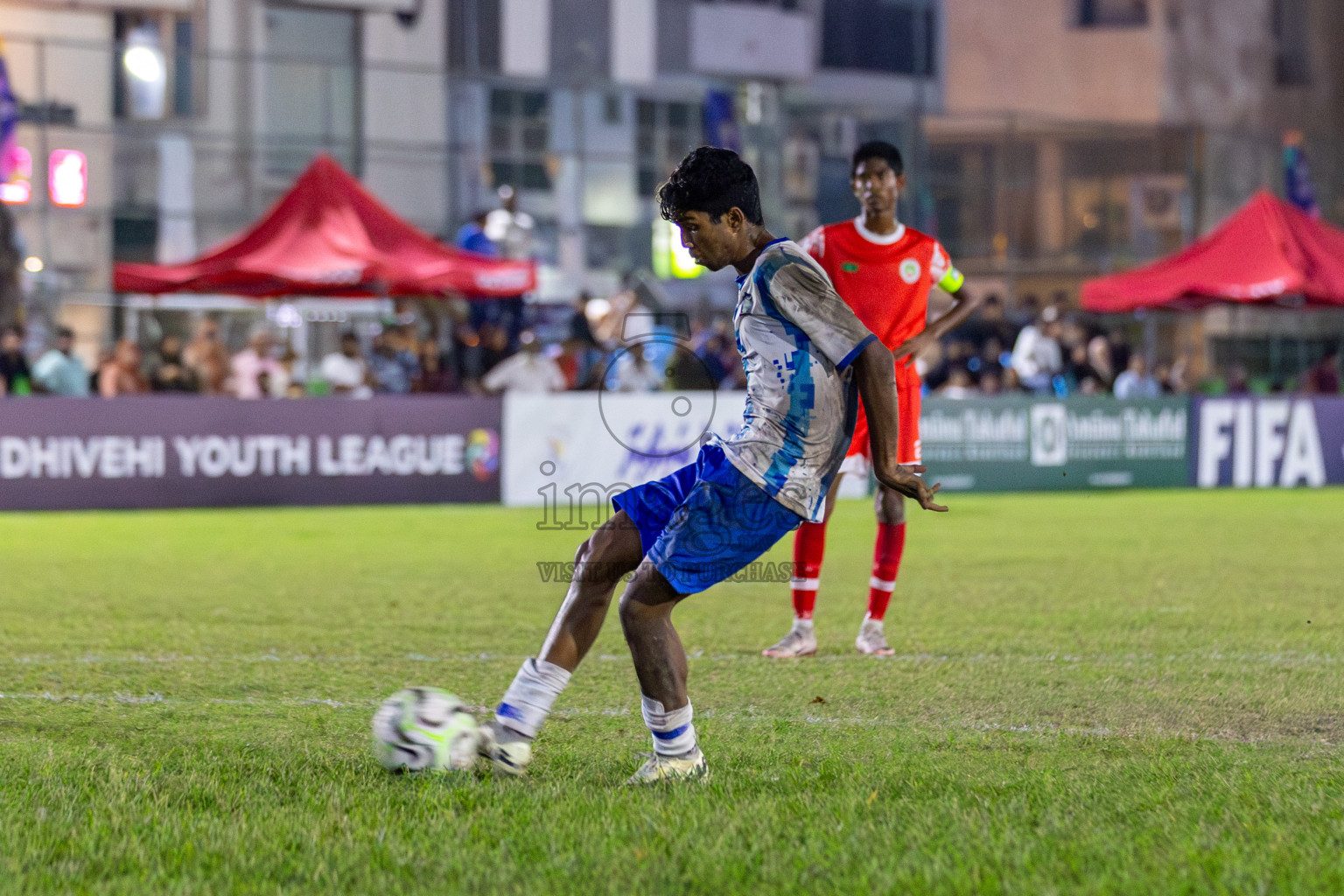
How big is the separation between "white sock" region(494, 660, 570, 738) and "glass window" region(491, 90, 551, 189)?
21.0 meters

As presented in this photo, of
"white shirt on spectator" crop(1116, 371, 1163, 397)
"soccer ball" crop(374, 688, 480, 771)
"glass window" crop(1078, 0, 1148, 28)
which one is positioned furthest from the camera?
"glass window" crop(1078, 0, 1148, 28)

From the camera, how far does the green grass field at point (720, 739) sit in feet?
11.5

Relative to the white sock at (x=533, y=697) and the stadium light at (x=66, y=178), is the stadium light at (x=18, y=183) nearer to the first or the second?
the stadium light at (x=66, y=178)

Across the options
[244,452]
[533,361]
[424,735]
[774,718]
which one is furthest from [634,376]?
[424,735]

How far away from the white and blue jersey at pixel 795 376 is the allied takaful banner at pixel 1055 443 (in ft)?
41.8

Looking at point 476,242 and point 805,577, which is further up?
point 476,242

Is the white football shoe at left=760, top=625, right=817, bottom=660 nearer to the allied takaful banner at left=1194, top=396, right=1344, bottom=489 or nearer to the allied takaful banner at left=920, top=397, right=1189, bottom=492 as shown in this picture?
the allied takaful banner at left=920, top=397, right=1189, bottom=492

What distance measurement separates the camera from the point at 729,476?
4.24 m

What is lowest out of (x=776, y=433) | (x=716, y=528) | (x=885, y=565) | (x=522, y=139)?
(x=885, y=565)

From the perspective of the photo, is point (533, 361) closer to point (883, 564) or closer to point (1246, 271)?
point (1246, 271)

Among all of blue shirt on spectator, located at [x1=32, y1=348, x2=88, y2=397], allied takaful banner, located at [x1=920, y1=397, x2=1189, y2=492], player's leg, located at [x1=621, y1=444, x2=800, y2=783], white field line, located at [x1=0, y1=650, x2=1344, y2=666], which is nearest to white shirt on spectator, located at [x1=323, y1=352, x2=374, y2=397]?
blue shirt on spectator, located at [x1=32, y1=348, x2=88, y2=397]

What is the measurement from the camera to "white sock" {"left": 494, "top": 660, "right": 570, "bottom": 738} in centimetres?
429

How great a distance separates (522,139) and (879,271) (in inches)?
750

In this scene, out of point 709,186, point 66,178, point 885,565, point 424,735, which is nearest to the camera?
point 709,186
